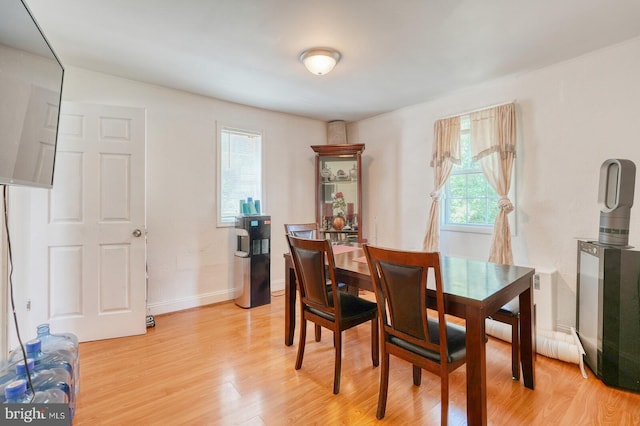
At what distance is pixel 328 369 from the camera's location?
2.19m

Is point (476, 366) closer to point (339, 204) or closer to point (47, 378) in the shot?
point (47, 378)

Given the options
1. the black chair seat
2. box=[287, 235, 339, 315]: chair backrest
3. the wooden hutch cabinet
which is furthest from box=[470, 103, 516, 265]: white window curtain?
box=[287, 235, 339, 315]: chair backrest

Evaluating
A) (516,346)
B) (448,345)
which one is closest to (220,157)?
(448,345)

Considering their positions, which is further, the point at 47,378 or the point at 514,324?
the point at 514,324

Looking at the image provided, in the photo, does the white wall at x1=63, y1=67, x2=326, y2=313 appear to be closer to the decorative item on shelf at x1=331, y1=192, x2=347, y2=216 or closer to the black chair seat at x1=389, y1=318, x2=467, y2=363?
the decorative item on shelf at x1=331, y1=192, x2=347, y2=216

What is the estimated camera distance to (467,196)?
338cm

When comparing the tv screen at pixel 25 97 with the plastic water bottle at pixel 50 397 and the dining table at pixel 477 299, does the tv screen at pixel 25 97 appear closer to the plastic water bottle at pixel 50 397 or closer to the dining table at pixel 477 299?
the plastic water bottle at pixel 50 397

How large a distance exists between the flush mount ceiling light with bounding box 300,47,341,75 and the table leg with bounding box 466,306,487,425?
2085mm

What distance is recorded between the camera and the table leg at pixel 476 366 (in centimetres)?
140

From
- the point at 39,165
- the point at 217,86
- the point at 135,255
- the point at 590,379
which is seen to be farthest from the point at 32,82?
the point at 590,379

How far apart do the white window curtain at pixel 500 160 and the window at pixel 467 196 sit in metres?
0.19

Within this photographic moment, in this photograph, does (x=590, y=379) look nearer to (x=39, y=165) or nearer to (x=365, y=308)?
(x=365, y=308)

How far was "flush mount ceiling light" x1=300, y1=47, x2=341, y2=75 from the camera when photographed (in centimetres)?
238

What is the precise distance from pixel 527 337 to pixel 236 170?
343 cm
